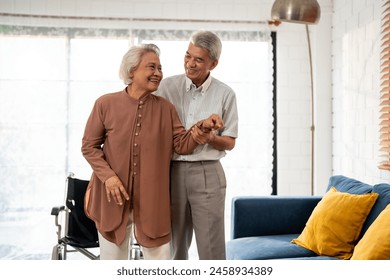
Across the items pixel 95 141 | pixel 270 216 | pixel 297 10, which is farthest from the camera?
pixel 270 216

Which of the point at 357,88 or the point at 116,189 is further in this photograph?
the point at 357,88

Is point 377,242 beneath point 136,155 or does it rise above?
beneath

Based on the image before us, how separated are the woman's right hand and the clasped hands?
331 mm

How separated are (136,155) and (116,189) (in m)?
0.15

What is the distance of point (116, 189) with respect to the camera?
1979mm

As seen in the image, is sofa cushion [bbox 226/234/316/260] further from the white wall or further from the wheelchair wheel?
the wheelchair wheel

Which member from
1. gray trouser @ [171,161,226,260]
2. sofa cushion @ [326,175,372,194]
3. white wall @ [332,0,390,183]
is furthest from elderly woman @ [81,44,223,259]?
white wall @ [332,0,390,183]

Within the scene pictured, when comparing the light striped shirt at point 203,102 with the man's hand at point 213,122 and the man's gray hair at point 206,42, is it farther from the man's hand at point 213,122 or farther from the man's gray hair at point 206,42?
the man's hand at point 213,122

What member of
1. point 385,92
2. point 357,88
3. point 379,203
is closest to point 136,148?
point 379,203

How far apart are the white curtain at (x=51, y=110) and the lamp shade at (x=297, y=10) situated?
1.37 metres

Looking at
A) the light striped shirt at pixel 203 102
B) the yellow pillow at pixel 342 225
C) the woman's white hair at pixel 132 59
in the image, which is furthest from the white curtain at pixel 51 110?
the woman's white hair at pixel 132 59

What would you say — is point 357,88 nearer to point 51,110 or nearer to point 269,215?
point 269,215

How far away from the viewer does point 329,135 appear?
4.48 m

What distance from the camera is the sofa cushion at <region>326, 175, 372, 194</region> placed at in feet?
9.44
